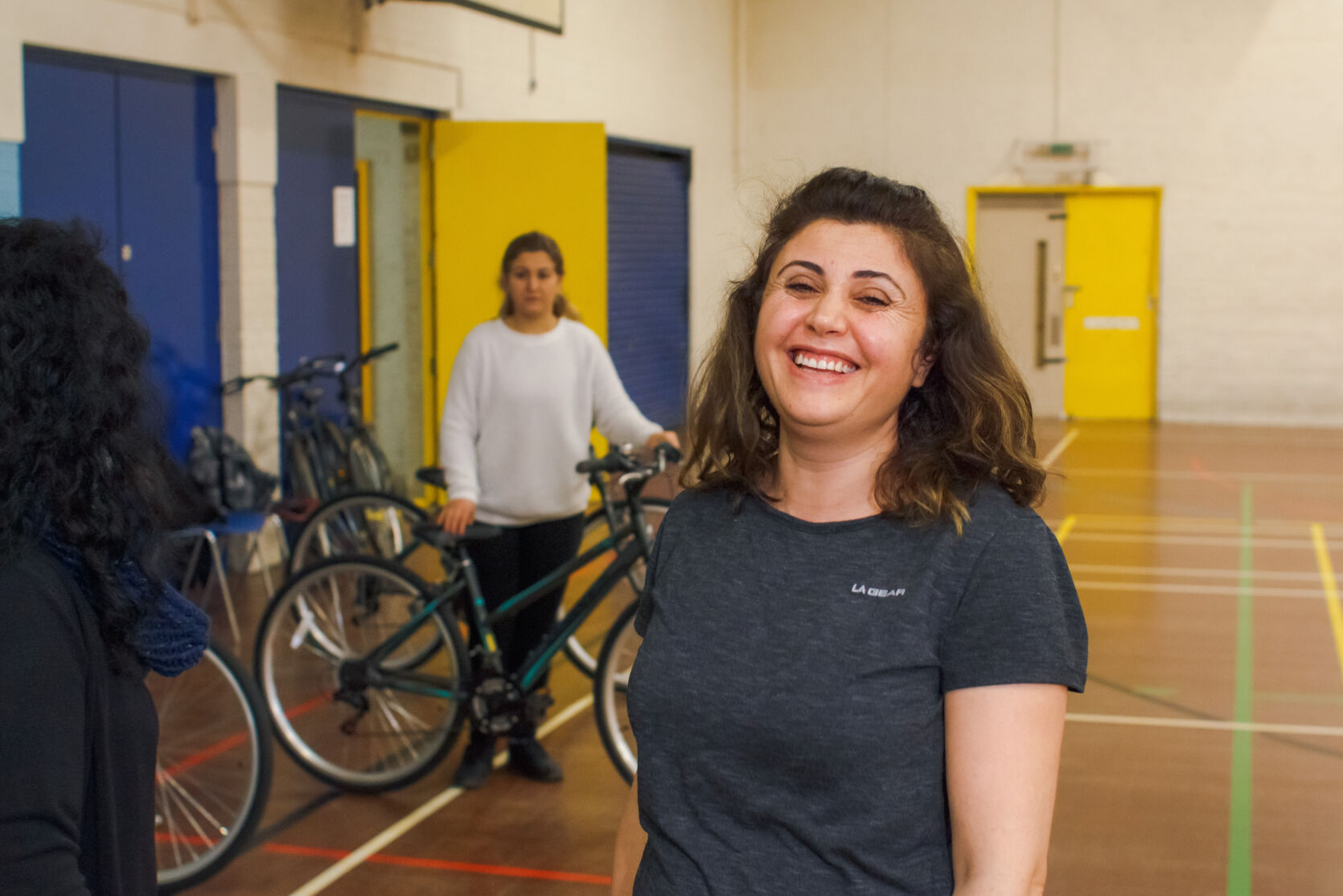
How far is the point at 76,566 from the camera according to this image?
1.53 meters

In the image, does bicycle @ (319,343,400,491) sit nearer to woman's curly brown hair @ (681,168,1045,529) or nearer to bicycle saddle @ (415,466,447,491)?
bicycle saddle @ (415,466,447,491)

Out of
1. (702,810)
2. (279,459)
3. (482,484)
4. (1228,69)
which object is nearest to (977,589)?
(702,810)

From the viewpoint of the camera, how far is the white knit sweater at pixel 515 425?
4496mm

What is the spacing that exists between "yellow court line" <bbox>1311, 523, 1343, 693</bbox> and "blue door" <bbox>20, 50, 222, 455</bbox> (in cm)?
532

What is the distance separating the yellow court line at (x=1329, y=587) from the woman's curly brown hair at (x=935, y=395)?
5028 mm

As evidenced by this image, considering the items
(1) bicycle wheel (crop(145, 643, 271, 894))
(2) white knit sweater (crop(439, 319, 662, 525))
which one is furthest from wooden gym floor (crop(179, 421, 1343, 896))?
(2) white knit sweater (crop(439, 319, 662, 525))

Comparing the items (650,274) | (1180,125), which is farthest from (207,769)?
(1180,125)

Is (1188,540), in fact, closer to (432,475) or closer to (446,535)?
(432,475)

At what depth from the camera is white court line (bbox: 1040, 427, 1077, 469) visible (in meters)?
12.4

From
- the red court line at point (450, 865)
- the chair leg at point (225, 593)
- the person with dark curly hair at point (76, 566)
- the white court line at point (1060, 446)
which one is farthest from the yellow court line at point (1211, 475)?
the person with dark curly hair at point (76, 566)

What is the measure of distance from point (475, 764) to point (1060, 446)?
969 centimetres

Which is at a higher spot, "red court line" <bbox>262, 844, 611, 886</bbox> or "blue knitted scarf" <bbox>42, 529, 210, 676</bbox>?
"blue knitted scarf" <bbox>42, 529, 210, 676</bbox>

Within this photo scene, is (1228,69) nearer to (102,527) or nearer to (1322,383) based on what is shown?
(1322,383)

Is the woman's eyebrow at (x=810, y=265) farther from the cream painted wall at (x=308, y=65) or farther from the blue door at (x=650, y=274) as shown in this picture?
the blue door at (x=650, y=274)
